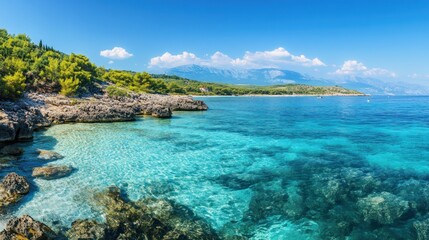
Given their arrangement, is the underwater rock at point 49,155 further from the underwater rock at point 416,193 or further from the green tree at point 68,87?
the green tree at point 68,87

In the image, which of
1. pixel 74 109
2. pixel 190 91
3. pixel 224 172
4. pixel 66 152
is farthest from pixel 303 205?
pixel 190 91

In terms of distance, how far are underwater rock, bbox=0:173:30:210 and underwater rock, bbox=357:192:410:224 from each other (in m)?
19.0

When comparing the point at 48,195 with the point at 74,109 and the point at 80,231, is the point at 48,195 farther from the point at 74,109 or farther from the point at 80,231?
the point at 74,109

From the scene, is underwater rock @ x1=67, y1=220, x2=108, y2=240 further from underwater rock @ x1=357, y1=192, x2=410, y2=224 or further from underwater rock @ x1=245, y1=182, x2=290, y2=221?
underwater rock @ x1=357, y1=192, x2=410, y2=224

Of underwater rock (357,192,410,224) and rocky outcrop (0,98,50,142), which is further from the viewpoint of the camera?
rocky outcrop (0,98,50,142)

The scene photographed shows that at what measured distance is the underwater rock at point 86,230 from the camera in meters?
12.4

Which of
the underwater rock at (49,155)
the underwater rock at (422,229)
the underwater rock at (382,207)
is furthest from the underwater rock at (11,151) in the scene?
the underwater rock at (422,229)

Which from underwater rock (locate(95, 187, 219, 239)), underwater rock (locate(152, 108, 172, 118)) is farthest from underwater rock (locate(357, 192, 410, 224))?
underwater rock (locate(152, 108, 172, 118))

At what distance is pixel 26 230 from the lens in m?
11.4

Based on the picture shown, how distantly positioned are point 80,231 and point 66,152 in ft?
51.9

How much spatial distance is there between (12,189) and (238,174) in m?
14.6

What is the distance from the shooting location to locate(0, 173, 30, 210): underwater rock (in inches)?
611

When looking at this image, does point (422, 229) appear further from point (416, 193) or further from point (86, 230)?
point (86, 230)

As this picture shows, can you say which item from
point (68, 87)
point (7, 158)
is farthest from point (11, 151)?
point (68, 87)
